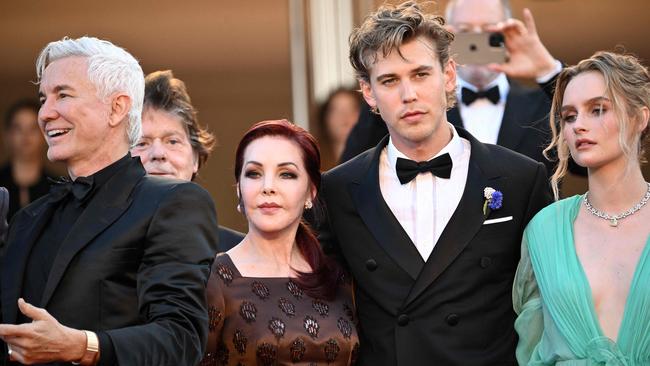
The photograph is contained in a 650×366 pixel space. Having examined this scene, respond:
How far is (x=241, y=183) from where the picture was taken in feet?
13.8

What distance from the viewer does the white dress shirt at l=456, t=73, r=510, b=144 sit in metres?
5.46

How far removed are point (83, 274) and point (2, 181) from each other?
3794 millimetres

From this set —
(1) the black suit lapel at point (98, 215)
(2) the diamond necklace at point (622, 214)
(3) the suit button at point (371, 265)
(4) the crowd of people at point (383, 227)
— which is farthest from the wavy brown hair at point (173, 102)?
(2) the diamond necklace at point (622, 214)

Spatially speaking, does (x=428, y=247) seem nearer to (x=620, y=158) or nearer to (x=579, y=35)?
(x=620, y=158)

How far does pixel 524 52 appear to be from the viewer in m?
5.03

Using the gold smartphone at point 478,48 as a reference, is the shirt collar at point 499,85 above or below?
below

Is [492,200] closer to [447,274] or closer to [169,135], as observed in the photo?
[447,274]

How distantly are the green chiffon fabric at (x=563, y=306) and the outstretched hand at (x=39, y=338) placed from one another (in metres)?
1.63

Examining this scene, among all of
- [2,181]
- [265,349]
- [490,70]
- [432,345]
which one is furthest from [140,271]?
[2,181]

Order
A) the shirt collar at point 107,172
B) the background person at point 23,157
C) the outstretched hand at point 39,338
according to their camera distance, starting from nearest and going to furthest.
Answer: the outstretched hand at point 39,338
the shirt collar at point 107,172
the background person at point 23,157

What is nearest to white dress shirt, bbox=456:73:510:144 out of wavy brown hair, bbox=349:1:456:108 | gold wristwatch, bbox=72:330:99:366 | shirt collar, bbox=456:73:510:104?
shirt collar, bbox=456:73:510:104

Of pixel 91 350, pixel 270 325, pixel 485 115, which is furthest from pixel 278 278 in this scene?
pixel 485 115

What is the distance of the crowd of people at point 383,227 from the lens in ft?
10.6

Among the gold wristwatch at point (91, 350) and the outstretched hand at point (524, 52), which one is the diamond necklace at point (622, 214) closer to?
the outstretched hand at point (524, 52)
